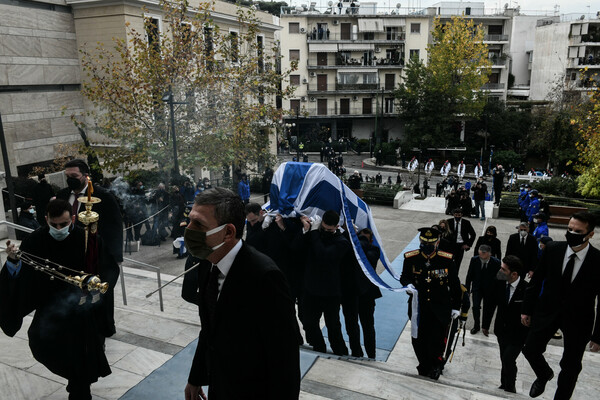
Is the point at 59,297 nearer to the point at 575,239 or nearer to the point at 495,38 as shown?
the point at 575,239

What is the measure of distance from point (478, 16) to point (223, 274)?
186 feet

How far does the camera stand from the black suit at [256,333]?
7.79 ft

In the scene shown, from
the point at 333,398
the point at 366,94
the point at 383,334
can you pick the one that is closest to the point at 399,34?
the point at 366,94

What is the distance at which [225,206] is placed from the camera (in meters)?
2.51

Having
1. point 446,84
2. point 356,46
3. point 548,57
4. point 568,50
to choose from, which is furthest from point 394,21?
point 568,50

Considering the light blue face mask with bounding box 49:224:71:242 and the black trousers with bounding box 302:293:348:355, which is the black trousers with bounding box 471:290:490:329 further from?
the light blue face mask with bounding box 49:224:71:242

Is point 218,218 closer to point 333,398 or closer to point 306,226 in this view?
point 333,398

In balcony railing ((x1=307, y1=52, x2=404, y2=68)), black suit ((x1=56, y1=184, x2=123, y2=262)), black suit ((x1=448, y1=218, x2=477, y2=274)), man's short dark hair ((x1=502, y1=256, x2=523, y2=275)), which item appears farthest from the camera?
balcony railing ((x1=307, y1=52, x2=404, y2=68))

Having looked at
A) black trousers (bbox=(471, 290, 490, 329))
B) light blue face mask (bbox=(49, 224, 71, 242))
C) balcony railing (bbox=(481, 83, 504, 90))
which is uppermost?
balcony railing (bbox=(481, 83, 504, 90))

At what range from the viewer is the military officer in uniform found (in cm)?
573

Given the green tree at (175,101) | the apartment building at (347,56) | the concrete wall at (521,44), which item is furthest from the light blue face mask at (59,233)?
the concrete wall at (521,44)

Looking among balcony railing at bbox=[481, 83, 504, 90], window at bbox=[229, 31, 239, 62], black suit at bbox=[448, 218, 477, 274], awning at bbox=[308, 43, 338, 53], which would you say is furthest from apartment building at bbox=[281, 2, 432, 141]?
black suit at bbox=[448, 218, 477, 274]

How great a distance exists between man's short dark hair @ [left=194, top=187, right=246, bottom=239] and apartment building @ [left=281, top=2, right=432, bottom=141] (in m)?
47.0

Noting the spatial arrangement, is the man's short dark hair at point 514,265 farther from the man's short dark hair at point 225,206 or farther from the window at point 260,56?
the window at point 260,56
